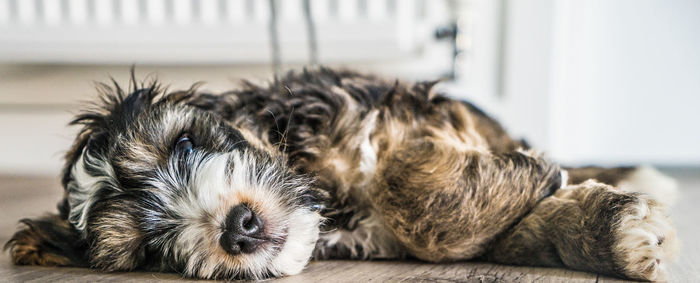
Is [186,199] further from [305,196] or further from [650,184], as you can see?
[650,184]

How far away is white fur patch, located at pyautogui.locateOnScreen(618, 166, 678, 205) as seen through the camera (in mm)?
2199

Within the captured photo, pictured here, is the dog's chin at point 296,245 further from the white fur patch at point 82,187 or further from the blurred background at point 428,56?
the blurred background at point 428,56

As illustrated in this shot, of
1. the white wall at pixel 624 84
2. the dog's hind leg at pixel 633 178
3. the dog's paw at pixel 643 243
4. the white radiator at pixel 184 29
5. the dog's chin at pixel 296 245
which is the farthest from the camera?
the white wall at pixel 624 84

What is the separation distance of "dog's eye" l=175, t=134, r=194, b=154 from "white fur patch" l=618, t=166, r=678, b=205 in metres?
1.50

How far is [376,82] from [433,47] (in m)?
2.59

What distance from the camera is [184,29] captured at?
3.95 metres

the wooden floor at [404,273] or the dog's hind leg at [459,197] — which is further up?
the dog's hind leg at [459,197]

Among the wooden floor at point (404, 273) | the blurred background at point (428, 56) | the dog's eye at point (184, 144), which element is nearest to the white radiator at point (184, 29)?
the blurred background at point (428, 56)

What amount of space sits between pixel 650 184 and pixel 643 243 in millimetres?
1105

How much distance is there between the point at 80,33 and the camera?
13.0 feet

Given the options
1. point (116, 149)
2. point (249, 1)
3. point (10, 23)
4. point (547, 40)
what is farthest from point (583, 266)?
point (10, 23)

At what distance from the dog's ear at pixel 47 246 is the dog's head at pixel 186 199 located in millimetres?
39

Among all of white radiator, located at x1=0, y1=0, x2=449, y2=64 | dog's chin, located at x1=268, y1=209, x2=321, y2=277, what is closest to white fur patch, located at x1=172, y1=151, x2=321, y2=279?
dog's chin, located at x1=268, y1=209, x2=321, y2=277

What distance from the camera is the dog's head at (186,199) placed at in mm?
1361
